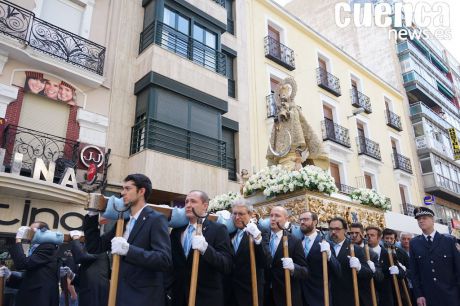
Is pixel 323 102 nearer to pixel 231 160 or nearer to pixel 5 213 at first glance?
pixel 231 160

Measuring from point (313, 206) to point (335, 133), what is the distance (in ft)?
41.8

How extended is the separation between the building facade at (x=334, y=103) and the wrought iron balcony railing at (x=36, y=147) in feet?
22.6

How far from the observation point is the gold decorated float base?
21.8ft

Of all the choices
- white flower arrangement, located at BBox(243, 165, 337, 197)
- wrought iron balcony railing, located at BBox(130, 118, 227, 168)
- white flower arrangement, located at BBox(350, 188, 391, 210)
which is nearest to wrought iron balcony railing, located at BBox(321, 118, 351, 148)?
wrought iron balcony railing, located at BBox(130, 118, 227, 168)

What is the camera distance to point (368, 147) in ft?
67.4

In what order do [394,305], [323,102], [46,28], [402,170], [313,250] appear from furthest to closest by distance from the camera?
1. [402,170]
2. [323,102]
3. [46,28]
4. [394,305]
5. [313,250]

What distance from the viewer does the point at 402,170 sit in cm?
2230

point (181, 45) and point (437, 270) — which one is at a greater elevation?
point (181, 45)

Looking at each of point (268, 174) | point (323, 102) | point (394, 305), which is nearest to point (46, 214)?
point (268, 174)

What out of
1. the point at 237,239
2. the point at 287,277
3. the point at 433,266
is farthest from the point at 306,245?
the point at 433,266

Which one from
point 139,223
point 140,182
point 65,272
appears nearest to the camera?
point 139,223

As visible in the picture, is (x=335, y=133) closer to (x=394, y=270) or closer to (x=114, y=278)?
(x=394, y=270)

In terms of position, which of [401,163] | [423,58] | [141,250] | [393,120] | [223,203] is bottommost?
[141,250]

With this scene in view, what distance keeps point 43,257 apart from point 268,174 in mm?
4128
